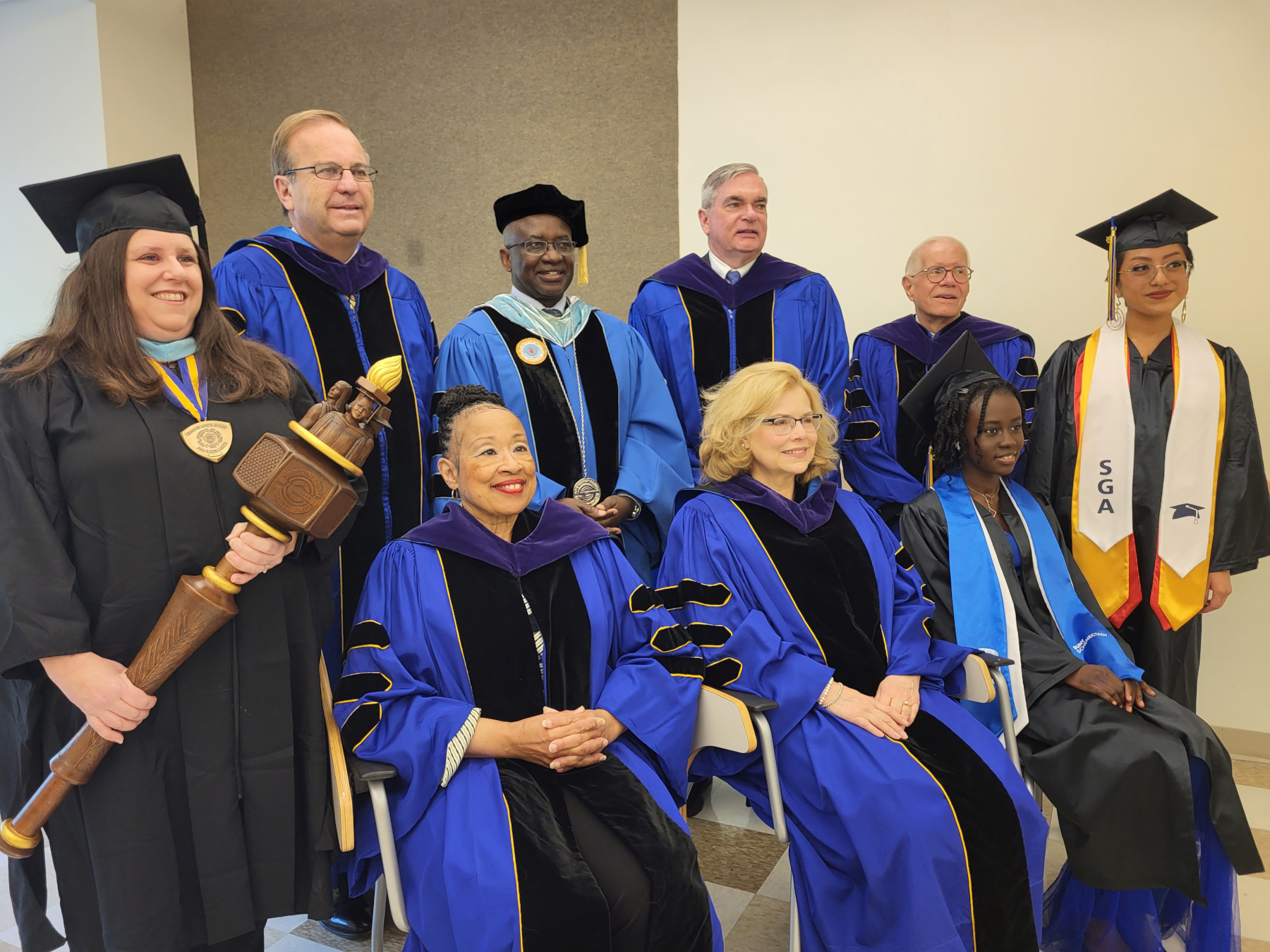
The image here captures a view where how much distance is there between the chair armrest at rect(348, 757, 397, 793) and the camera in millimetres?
1778

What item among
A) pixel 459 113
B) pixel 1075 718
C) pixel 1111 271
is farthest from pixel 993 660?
pixel 459 113

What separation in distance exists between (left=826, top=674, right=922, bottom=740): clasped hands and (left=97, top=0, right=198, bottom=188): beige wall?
4848 mm

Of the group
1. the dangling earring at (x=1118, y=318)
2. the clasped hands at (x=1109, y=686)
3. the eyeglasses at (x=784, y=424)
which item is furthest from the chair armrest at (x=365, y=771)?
the dangling earring at (x=1118, y=318)

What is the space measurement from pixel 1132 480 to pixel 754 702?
1899 millimetres

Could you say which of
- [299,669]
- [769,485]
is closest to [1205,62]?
[769,485]

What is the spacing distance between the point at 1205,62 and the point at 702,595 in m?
3.24

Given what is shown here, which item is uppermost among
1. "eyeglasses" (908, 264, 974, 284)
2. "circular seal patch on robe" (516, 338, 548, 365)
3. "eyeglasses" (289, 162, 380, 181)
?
"eyeglasses" (289, 162, 380, 181)

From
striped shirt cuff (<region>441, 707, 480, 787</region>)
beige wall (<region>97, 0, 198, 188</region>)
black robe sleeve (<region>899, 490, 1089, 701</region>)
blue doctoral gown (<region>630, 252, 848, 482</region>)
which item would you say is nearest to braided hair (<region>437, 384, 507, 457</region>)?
striped shirt cuff (<region>441, 707, 480, 787</region>)

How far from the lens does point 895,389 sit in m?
3.48

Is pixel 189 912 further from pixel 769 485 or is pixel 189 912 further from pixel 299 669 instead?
pixel 769 485

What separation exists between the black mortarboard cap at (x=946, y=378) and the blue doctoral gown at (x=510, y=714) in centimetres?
128

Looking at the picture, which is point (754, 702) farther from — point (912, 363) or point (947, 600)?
point (912, 363)

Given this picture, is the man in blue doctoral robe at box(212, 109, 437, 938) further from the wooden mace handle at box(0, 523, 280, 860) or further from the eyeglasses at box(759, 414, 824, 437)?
the eyeglasses at box(759, 414, 824, 437)

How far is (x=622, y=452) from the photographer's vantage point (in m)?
2.90
